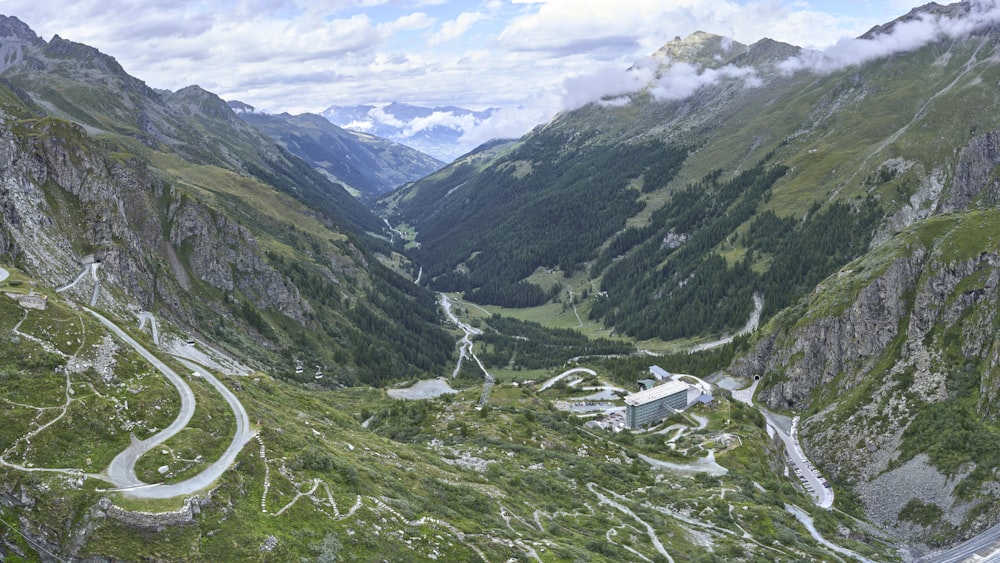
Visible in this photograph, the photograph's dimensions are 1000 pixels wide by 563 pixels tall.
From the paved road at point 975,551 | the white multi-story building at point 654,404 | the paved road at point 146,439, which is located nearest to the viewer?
the paved road at point 146,439

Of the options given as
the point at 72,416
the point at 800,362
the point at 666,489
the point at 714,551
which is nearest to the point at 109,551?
the point at 72,416

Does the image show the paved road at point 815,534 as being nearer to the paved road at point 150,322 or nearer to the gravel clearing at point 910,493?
the gravel clearing at point 910,493

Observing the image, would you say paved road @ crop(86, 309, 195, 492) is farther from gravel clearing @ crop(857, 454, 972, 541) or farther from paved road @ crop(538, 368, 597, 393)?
gravel clearing @ crop(857, 454, 972, 541)

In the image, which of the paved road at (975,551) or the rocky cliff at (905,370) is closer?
the paved road at (975,551)

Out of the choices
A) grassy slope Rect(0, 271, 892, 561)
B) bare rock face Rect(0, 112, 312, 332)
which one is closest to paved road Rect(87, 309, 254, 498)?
grassy slope Rect(0, 271, 892, 561)

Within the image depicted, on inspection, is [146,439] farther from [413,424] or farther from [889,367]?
A: [889,367]

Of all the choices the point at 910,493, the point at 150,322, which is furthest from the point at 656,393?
the point at 150,322

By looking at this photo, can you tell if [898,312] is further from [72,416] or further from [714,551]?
[72,416]

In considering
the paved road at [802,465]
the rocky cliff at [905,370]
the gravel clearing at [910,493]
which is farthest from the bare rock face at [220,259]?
the gravel clearing at [910,493]

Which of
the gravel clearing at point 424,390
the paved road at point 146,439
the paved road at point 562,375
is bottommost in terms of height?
the paved road at point 562,375
